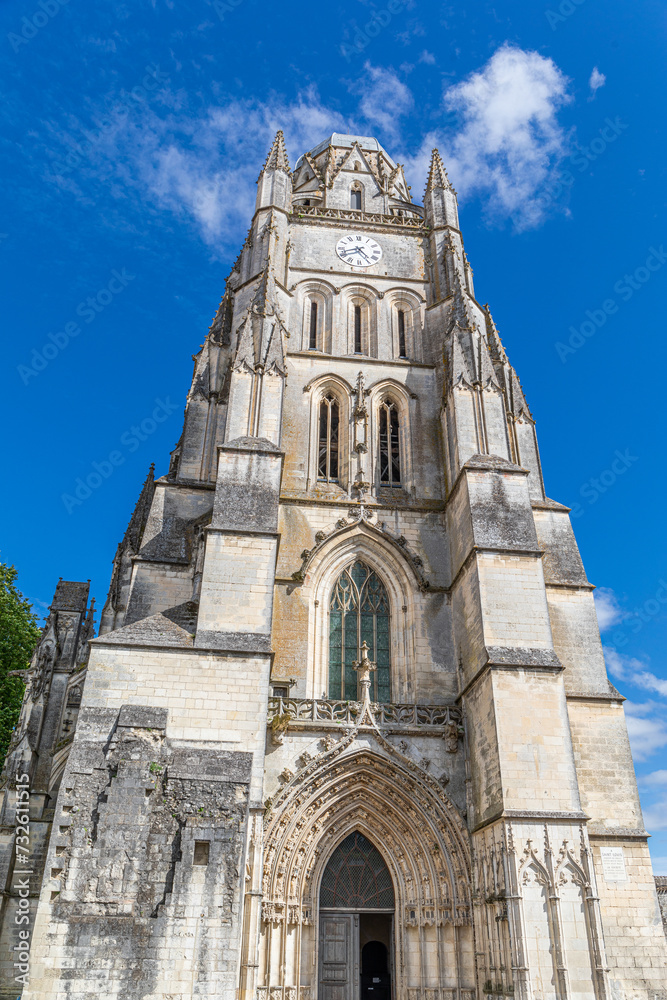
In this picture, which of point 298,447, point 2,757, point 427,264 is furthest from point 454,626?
point 2,757

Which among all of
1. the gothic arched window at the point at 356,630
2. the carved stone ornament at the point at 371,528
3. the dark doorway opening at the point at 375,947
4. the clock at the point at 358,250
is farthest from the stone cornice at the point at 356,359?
the dark doorway opening at the point at 375,947

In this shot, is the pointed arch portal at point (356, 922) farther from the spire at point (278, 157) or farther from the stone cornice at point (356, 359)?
the spire at point (278, 157)

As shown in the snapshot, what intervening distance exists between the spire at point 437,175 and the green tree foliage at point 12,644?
59.6 feet

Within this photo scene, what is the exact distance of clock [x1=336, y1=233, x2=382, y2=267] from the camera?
20.7m

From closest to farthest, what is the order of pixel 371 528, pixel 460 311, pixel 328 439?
pixel 371 528 < pixel 328 439 < pixel 460 311

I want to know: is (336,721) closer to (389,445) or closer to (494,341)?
(389,445)

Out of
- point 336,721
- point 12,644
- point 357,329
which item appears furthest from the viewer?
point 12,644

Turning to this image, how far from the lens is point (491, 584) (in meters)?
13.5

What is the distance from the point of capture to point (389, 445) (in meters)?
17.6

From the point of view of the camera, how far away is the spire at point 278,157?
72.4 feet

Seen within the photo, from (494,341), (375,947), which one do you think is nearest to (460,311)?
(494,341)

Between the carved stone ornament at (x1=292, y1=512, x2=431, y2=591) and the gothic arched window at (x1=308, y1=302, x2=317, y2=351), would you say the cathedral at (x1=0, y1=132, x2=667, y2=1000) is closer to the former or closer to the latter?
the carved stone ornament at (x1=292, y1=512, x2=431, y2=591)

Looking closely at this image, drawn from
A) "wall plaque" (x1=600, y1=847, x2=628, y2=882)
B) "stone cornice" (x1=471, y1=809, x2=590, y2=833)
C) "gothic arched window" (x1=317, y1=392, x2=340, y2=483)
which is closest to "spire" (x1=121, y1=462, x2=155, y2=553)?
"gothic arched window" (x1=317, y1=392, x2=340, y2=483)

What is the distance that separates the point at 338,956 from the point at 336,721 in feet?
12.5
